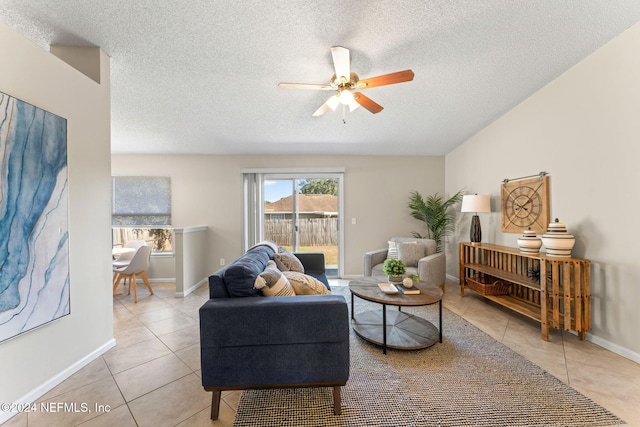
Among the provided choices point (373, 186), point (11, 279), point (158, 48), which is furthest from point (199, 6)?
point (373, 186)

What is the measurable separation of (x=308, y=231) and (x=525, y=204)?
3284mm

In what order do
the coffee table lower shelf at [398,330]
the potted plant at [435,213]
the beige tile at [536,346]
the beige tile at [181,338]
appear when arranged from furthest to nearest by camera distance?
the potted plant at [435,213], the beige tile at [181,338], the coffee table lower shelf at [398,330], the beige tile at [536,346]

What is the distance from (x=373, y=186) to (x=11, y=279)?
438cm

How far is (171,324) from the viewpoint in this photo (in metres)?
2.73

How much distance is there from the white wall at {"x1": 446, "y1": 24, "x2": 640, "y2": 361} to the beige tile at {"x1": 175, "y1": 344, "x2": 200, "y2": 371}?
357 centimetres

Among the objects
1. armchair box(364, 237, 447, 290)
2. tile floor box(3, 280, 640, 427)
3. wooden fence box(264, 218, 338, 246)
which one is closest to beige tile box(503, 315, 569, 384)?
tile floor box(3, 280, 640, 427)

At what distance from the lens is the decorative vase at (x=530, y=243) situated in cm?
264

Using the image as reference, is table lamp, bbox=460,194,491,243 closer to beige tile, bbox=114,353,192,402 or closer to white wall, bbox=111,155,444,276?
white wall, bbox=111,155,444,276

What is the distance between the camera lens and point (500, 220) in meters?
3.42

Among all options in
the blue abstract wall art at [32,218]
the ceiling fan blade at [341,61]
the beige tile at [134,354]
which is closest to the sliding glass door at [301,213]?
the beige tile at [134,354]

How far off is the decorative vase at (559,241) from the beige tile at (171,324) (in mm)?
3746

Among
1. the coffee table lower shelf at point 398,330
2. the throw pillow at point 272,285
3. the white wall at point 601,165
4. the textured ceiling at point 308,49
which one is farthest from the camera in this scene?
the coffee table lower shelf at point 398,330

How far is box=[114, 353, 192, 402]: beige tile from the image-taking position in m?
1.71

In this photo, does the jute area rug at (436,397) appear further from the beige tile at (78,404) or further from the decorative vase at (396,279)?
the beige tile at (78,404)
